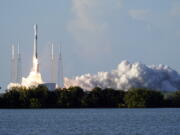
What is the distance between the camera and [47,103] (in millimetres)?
135625

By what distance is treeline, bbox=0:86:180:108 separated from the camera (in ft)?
438

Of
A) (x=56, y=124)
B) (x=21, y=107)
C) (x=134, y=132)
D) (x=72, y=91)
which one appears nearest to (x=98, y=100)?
(x=72, y=91)

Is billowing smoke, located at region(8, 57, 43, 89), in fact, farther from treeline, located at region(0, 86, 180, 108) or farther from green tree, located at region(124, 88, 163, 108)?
green tree, located at region(124, 88, 163, 108)

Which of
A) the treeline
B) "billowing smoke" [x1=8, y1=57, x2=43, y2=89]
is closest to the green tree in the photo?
the treeline

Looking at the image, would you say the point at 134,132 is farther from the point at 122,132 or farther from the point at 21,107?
the point at 21,107

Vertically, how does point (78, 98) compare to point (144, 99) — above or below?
above

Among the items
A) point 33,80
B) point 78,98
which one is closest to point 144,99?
point 78,98

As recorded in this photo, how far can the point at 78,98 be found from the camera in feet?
440

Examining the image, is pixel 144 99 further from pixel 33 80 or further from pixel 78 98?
pixel 33 80

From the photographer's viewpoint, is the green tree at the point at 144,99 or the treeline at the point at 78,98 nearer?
the treeline at the point at 78,98

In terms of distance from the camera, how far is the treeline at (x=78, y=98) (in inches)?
5261

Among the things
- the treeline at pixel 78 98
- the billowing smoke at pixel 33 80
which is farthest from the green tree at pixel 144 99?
the billowing smoke at pixel 33 80

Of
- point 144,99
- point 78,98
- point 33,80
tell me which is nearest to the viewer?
point 78,98

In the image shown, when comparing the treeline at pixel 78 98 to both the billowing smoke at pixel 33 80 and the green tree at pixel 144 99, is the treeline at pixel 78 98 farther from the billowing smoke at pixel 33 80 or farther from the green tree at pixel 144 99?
the billowing smoke at pixel 33 80
